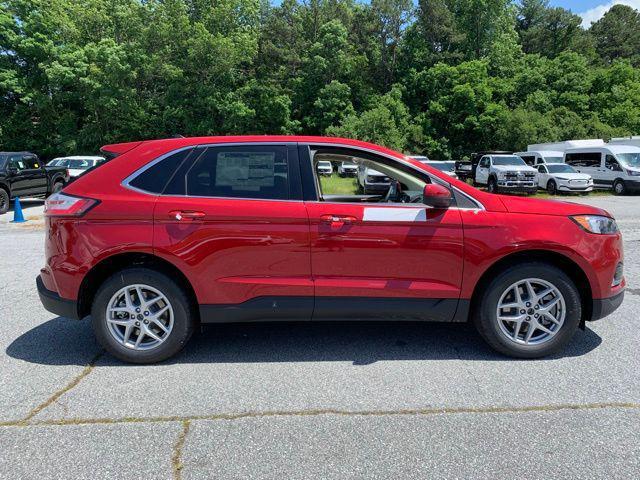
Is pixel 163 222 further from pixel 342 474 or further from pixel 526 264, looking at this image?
pixel 526 264

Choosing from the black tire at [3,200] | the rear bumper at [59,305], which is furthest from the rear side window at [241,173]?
the black tire at [3,200]

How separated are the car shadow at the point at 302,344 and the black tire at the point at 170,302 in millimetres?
164

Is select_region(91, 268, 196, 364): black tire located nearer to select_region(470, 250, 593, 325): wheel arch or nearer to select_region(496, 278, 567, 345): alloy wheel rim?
select_region(470, 250, 593, 325): wheel arch

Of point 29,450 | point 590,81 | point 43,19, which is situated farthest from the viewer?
point 590,81

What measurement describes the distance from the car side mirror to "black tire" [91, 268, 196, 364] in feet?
6.64

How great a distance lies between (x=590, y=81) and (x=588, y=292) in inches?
2183

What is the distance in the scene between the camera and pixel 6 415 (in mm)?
3086

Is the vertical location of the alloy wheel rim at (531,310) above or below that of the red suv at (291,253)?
below

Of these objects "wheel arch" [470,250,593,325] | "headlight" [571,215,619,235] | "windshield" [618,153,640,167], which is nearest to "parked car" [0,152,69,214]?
"wheel arch" [470,250,593,325]

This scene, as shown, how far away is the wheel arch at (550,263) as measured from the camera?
3.81m

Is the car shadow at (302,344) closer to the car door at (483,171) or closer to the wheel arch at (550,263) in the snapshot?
the wheel arch at (550,263)

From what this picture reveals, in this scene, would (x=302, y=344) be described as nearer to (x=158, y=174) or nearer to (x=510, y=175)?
(x=158, y=174)

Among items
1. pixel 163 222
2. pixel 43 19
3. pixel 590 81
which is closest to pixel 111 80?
pixel 43 19

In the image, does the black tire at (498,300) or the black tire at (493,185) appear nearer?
the black tire at (498,300)
